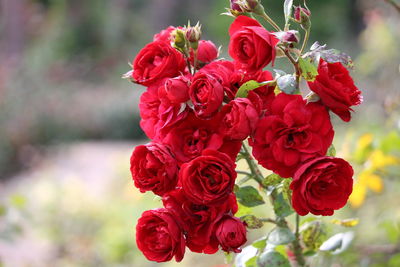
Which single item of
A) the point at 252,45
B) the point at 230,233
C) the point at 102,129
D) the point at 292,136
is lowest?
the point at 230,233

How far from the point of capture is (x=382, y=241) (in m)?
2.14

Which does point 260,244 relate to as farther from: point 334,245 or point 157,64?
point 157,64

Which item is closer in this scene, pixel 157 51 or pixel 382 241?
pixel 157 51

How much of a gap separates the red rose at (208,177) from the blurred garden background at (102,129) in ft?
0.40

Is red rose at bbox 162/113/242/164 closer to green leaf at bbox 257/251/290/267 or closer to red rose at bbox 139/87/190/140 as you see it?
red rose at bbox 139/87/190/140

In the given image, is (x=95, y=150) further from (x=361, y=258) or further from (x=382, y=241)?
(x=361, y=258)

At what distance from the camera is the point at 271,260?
828 millimetres

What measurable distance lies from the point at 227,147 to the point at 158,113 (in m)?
0.11

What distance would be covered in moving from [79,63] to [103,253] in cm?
959

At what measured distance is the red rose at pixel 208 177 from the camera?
65cm

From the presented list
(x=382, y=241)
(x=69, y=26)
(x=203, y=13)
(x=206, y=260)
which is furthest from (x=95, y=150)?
(x=203, y=13)

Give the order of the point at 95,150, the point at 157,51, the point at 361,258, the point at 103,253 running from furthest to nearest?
the point at 95,150 → the point at 103,253 → the point at 361,258 → the point at 157,51

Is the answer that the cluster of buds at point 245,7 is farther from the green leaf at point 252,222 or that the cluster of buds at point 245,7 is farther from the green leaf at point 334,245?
the green leaf at point 334,245

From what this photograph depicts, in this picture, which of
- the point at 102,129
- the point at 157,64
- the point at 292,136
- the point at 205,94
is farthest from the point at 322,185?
the point at 102,129
